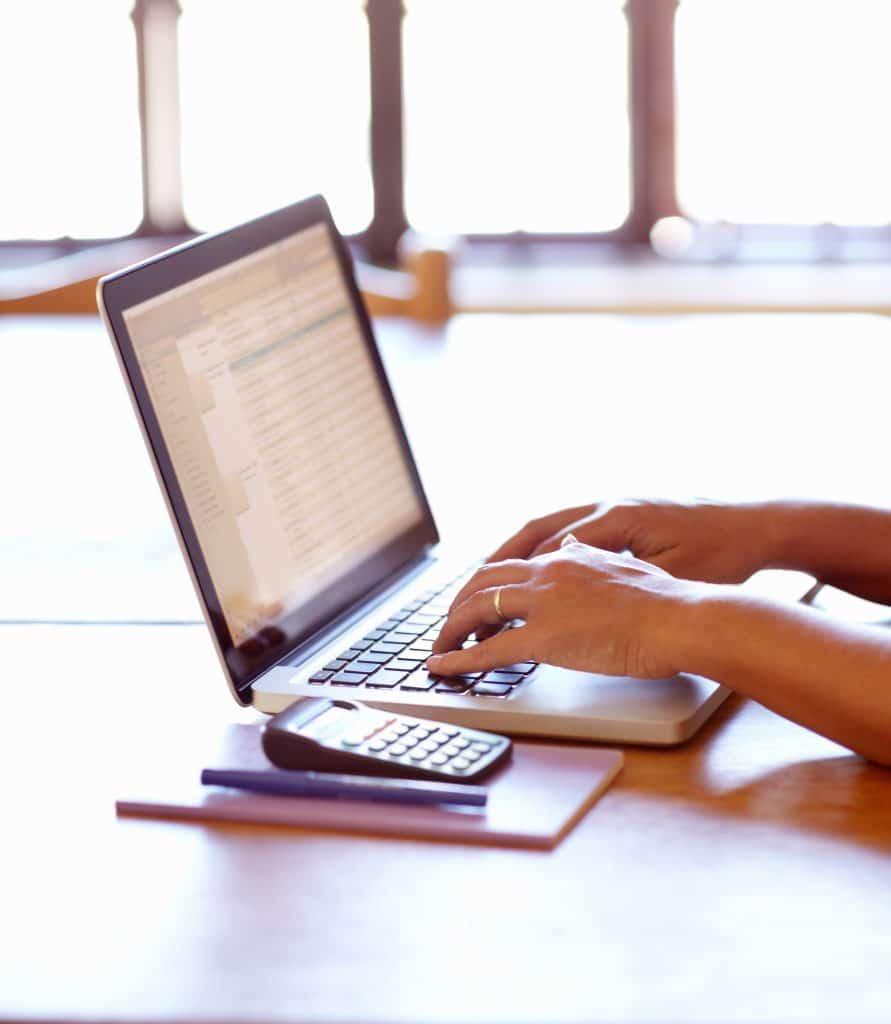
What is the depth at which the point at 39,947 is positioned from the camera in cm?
62

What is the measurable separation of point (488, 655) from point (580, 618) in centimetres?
6

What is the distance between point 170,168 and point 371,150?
57cm

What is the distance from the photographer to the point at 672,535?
1069 millimetres

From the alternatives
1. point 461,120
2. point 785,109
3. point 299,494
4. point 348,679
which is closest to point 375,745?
point 348,679

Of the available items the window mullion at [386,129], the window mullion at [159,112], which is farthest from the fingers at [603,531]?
the window mullion at [159,112]

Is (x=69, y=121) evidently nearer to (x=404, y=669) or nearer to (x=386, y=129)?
(x=386, y=129)

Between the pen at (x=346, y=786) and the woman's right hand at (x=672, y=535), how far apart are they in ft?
1.07

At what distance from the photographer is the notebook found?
721 millimetres

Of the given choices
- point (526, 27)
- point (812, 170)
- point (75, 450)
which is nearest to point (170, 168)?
point (526, 27)

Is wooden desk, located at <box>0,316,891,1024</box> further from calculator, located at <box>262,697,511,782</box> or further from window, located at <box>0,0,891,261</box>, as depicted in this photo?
window, located at <box>0,0,891,261</box>

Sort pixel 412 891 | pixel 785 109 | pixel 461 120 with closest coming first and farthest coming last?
pixel 412 891 → pixel 785 109 → pixel 461 120

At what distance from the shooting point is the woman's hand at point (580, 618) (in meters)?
0.86

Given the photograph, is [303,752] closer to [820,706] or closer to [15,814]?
[15,814]

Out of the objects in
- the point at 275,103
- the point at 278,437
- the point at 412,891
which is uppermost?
the point at 275,103
